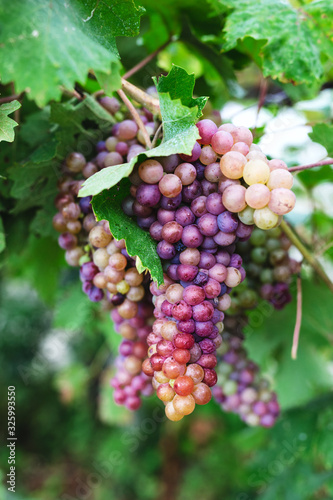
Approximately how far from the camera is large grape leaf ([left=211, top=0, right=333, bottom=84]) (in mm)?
653

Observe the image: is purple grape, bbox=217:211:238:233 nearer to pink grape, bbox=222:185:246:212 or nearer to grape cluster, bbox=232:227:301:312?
pink grape, bbox=222:185:246:212

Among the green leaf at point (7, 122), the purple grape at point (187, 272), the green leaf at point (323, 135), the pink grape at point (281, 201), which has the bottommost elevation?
the green leaf at point (323, 135)

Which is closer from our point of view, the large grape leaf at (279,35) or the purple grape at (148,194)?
the purple grape at (148,194)

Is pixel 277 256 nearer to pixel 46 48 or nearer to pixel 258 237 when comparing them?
pixel 258 237

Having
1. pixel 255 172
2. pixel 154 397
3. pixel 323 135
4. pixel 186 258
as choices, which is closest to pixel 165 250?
pixel 186 258

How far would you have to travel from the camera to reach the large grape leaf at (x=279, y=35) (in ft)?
2.14

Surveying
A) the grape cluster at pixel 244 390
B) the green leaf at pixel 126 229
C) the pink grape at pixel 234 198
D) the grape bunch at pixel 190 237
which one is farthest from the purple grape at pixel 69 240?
the grape cluster at pixel 244 390

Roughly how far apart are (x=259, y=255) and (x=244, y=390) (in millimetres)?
288

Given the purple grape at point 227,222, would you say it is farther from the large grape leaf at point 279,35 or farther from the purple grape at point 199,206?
the large grape leaf at point 279,35

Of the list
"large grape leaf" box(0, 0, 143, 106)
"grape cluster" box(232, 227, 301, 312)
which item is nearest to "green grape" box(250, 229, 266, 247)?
"grape cluster" box(232, 227, 301, 312)

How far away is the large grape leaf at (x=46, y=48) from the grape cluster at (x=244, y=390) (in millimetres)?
527

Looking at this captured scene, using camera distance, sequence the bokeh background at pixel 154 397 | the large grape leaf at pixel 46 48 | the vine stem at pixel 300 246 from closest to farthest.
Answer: the large grape leaf at pixel 46 48 → the vine stem at pixel 300 246 → the bokeh background at pixel 154 397

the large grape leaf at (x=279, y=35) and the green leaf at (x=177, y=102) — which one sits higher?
the green leaf at (x=177, y=102)

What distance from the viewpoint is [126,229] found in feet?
1.46
